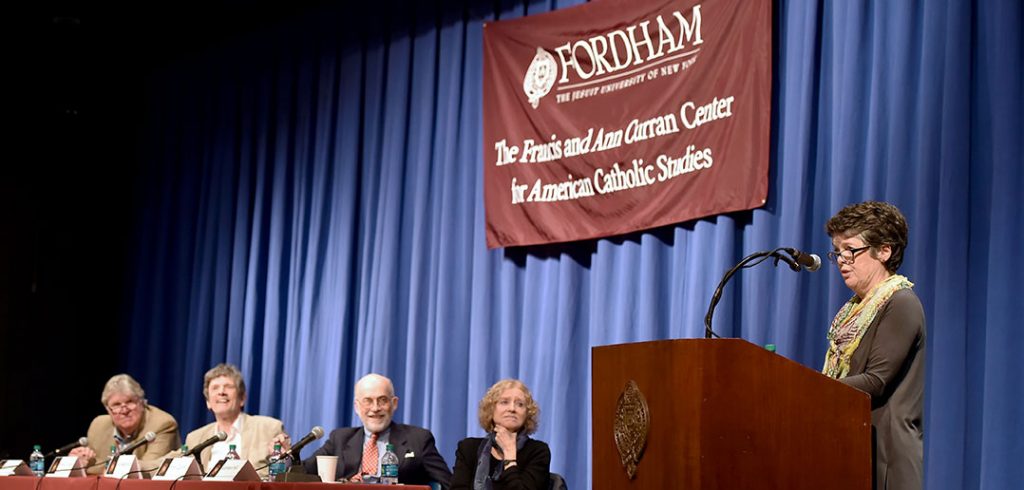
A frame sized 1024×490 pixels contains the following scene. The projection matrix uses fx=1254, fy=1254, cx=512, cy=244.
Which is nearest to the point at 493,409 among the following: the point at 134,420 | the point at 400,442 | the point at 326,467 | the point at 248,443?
the point at 400,442

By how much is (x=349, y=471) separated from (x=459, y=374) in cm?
108

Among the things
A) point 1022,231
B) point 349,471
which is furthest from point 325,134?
point 1022,231

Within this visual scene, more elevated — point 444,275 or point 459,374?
point 444,275

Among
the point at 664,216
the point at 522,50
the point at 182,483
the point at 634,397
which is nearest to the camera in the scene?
the point at 634,397

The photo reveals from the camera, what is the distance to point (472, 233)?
645 centimetres

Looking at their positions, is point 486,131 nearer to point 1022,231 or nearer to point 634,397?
point 1022,231

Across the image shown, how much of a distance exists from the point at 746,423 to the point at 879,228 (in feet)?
2.84

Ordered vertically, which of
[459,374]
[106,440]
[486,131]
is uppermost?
[486,131]

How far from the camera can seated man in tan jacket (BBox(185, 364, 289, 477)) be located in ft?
19.1

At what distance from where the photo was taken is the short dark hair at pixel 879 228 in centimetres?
331

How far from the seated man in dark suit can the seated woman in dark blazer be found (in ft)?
1.08

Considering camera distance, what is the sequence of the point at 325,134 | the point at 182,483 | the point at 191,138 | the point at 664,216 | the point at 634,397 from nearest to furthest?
1. the point at 634,397
2. the point at 182,483
3. the point at 664,216
4. the point at 325,134
5. the point at 191,138

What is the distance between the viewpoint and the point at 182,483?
3854 millimetres

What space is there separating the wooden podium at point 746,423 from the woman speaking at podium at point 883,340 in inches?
9.8
